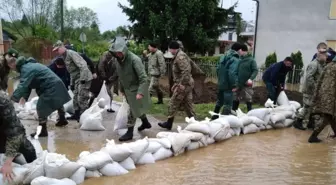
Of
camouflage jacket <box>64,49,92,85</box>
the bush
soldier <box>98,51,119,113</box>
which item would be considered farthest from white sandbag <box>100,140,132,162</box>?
the bush

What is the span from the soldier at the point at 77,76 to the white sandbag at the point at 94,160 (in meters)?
2.68

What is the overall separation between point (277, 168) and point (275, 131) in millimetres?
2229

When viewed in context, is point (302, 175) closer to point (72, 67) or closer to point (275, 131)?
point (275, 131)

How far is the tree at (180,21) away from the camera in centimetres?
1500

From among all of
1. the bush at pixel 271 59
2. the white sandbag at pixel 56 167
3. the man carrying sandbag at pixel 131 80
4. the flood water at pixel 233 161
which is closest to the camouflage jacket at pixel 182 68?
the man carrying sandbag at pixel 131 80

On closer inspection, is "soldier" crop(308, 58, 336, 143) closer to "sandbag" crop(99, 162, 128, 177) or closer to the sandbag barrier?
the sandbag barrier

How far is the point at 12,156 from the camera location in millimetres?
3010

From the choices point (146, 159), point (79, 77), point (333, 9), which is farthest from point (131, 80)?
point (333, 9)

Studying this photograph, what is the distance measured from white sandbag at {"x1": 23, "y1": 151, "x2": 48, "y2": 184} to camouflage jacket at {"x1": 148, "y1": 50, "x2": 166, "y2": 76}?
16.9 ft

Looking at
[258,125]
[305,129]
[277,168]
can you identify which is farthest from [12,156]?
[305,129]

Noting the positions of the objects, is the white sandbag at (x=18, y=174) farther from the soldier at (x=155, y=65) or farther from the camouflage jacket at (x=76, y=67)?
Result: the soldier at (x=155, y=65)

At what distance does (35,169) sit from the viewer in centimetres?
371

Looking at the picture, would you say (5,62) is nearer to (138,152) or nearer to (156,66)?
(138,152)

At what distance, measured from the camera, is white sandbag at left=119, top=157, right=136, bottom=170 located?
4371 mm
